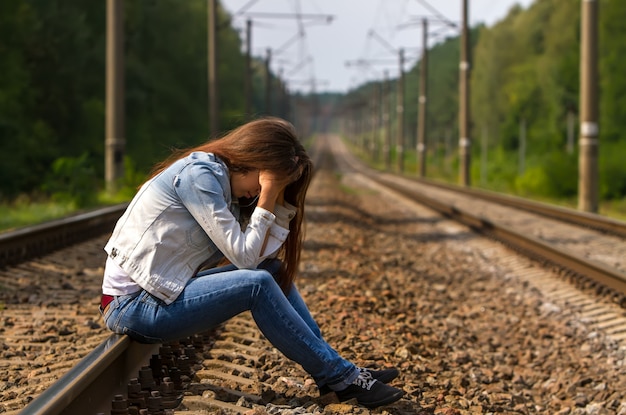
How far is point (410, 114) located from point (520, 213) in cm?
10067

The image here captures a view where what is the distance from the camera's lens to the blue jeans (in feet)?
12.9

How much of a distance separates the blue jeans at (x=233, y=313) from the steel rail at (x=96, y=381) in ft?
0.42

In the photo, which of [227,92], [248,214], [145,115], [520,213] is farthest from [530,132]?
[248,214]

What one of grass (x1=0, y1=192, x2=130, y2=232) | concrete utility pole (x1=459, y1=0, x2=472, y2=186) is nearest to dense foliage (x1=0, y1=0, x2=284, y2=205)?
grass (x1=0, y1=192, x2=130, y2=232)

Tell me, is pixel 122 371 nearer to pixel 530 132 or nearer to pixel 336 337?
pixel 336 337

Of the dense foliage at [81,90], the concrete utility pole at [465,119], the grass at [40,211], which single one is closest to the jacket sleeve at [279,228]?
the grass at [40,211]

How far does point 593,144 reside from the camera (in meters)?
16.8

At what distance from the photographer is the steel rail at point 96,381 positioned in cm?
308

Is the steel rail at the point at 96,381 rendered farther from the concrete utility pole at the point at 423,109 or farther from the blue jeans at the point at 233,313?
the concrete utility pole at the point at 423,109

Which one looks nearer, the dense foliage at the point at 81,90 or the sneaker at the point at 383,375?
the sneaker at the point at 383,375

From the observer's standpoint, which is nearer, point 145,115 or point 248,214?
point 248,214

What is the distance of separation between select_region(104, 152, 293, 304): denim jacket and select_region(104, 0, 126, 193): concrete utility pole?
13506 millimetres

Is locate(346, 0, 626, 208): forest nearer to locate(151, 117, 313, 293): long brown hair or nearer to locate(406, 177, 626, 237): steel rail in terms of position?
locate(406, 177, 626, 237): steel rail

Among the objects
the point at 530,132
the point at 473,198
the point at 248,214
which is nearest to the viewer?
the point at 248,214
